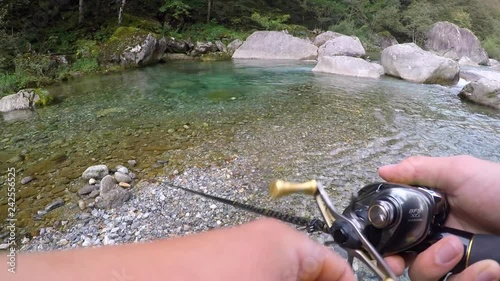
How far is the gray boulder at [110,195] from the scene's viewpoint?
3.04 meters

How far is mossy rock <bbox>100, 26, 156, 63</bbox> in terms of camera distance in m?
11.1

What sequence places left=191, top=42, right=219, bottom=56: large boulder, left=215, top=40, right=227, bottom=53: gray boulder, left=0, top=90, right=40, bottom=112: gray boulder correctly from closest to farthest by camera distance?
1. left=0, top=90, right=40, bottom=112: gray boulder
2. left=191, top=42, right=219, bottom=56: large boulder
3. left=215, top=40, right=227, bottom=53: gray boulder

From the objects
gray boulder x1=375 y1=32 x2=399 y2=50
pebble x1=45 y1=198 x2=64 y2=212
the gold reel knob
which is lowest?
pebble x1=45 y1=198 x2=64 y2=212

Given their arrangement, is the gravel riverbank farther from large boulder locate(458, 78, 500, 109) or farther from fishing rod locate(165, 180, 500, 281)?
large boulder locate(458, 78, 500, 109)

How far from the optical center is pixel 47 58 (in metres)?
9.58

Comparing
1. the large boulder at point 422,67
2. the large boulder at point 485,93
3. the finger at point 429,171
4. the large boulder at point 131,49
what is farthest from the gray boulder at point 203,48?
the finger at point 429,171

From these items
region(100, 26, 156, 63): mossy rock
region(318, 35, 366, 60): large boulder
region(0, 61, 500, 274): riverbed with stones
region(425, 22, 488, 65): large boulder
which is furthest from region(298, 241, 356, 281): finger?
region(425, 22, 488, 65): large boulder

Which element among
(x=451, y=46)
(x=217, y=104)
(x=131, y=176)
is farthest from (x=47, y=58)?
(x=451, y=46)

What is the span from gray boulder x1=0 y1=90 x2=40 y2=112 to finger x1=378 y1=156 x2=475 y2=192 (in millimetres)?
7317

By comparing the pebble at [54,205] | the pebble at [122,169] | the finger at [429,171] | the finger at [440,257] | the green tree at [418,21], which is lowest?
the pebble at [54,205]

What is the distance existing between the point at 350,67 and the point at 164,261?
34.2 feet

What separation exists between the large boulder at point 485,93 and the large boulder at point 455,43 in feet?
44.0

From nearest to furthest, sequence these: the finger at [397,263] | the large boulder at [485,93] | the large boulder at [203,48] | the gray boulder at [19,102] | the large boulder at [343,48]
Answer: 1. the finger at [397,263]
2. the gray boulder at [19,102]
3. the large boulder at [485,93]
4. the large boulder at [343,48]
5. the large boulder at [203,48]

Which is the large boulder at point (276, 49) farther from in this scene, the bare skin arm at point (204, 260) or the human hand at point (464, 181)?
the bare skin arm at point (204, 260)
